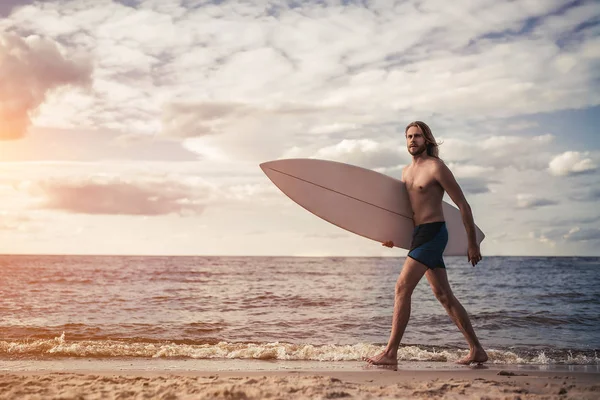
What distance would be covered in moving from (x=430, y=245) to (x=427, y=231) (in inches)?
4.7

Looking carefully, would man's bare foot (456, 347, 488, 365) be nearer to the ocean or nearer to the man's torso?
the ocean

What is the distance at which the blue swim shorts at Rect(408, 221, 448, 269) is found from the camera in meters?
4.30

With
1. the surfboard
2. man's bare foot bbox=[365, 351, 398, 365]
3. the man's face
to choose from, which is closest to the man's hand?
the surfboard

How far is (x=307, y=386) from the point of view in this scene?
3514mm

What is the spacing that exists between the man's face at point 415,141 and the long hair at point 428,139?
0.10 feet

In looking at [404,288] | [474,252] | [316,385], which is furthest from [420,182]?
[316,385]

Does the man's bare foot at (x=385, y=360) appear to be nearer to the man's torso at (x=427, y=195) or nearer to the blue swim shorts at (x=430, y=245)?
the blue swim shorts at (x=430, y=245)

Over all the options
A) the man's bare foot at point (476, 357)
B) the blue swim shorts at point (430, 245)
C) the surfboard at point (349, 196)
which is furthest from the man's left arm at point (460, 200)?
the man's bare foot at point (476, 357)

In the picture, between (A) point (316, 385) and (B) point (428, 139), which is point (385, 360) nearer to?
(A) point (316, 385)

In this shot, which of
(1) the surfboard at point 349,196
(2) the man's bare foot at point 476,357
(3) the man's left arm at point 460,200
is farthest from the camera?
(1) the surfboard at point 349,196

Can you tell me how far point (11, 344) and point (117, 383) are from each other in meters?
2.95

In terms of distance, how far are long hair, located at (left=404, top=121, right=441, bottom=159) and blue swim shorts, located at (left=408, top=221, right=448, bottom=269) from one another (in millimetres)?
602

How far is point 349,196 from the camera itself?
5254mm

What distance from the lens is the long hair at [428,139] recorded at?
446cm
